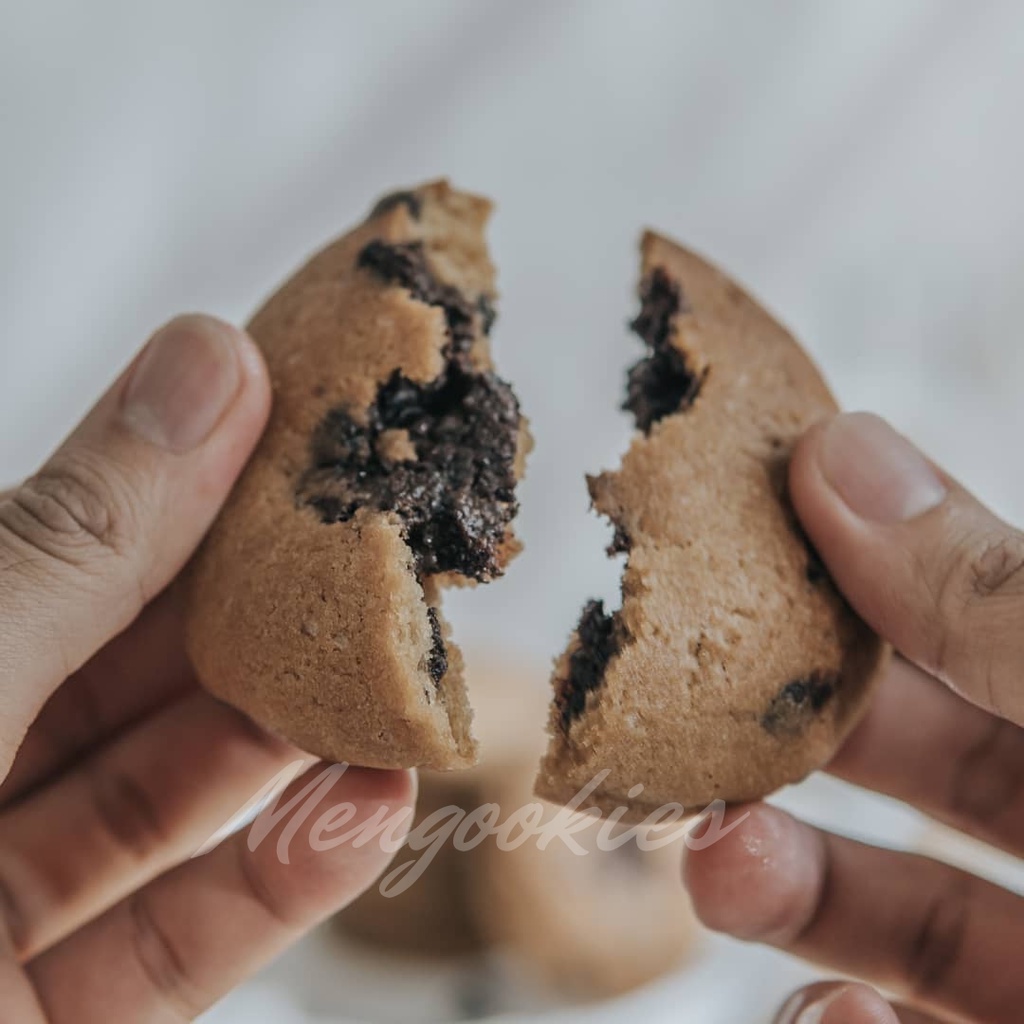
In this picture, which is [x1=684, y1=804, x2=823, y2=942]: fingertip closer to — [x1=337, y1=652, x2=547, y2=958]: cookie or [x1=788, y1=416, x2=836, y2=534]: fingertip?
[x1=788, y1=416, x2=836, y2=534]: fingertip

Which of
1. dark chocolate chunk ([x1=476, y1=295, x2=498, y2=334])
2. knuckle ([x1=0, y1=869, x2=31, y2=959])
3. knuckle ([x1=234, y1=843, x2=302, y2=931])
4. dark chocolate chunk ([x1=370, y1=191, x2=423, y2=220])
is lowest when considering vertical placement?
knuckle ([x1=234, y1=843, x2=302, y2=931])

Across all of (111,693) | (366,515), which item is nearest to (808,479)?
(366,515)

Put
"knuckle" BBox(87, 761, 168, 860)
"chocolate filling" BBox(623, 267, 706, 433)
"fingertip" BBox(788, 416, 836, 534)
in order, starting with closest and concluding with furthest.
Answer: "fingertip" BBox(788, 416, 836, 534) < "chocolate filling" BBox(623, 267, 706, 433) < "knuckle" BBox(87, 761, 168, 860)

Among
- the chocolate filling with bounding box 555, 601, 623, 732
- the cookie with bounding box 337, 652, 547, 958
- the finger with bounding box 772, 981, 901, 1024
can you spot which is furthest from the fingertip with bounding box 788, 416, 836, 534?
the cookie with bounding box 337, 652, 547, 958

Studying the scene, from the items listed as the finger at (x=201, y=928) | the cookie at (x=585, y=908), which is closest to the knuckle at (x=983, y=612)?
the finger at (x=201, y=928)

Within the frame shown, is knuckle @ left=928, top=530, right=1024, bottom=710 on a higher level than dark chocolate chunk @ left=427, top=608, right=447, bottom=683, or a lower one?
lower

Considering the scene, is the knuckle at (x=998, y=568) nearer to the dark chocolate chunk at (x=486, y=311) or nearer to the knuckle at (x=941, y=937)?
the knuckle at (x=941, y=937)
